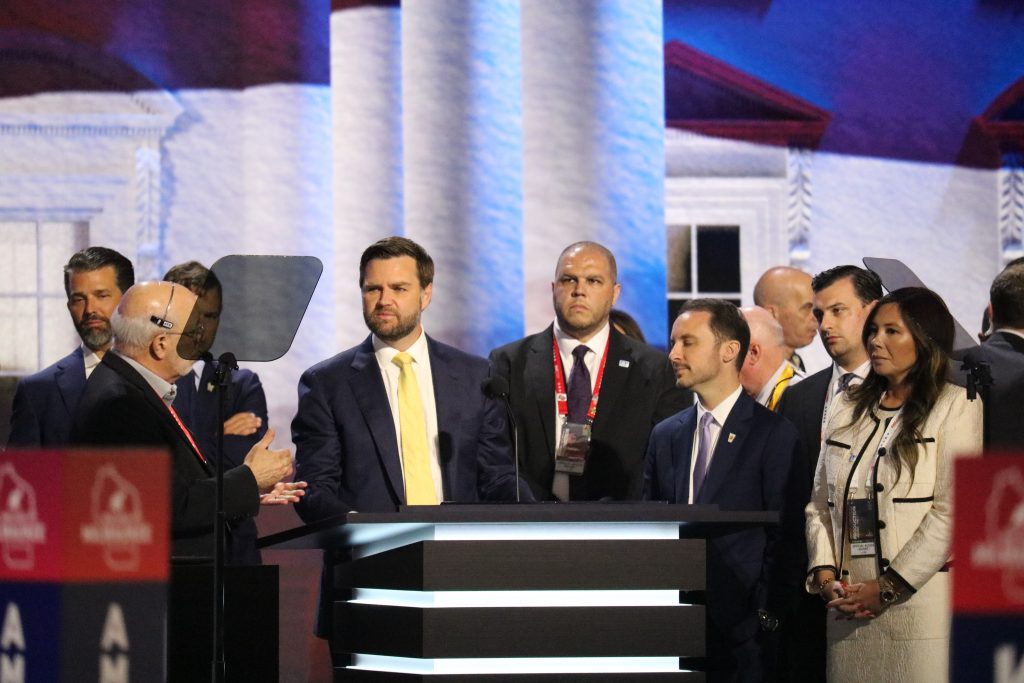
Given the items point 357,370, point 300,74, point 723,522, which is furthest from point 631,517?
point 300,74

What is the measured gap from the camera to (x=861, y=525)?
3.64 m

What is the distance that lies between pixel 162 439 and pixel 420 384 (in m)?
0.83

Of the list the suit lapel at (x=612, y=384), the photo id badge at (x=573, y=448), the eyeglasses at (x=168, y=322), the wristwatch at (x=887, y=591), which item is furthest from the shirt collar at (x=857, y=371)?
the eyeglasses at (x=168, y=322)

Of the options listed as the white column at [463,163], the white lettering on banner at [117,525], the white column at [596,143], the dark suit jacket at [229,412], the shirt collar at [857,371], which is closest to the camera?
the white lettering on banner at [117,525]

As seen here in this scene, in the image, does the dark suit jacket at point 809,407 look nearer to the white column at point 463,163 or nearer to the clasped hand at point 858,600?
the clasped hand at point 858,600

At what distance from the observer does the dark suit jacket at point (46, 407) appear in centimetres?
455

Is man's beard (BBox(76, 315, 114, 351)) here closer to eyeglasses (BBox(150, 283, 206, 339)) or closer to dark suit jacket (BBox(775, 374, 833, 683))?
eyeglasses (BBox(150, 283, 206, 339))

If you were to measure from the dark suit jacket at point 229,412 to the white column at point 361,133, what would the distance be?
4.79 ft

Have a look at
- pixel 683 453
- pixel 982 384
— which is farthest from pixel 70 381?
pixel 982 384

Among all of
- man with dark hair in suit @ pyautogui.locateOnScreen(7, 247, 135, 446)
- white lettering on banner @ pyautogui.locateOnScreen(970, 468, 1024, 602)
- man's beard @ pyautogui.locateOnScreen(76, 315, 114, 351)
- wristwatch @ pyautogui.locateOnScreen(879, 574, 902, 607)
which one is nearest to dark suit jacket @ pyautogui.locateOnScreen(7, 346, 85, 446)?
man with dark hair in suit @ pyautogui.locateOnScreen(7, 247, 135, 446)

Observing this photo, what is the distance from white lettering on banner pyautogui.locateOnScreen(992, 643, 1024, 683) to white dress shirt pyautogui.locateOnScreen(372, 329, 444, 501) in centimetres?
202

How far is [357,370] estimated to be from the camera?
4.18m

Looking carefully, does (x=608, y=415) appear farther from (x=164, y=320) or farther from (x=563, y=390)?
(x=164, y=320)

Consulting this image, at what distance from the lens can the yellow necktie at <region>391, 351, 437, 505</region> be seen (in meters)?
4.11
